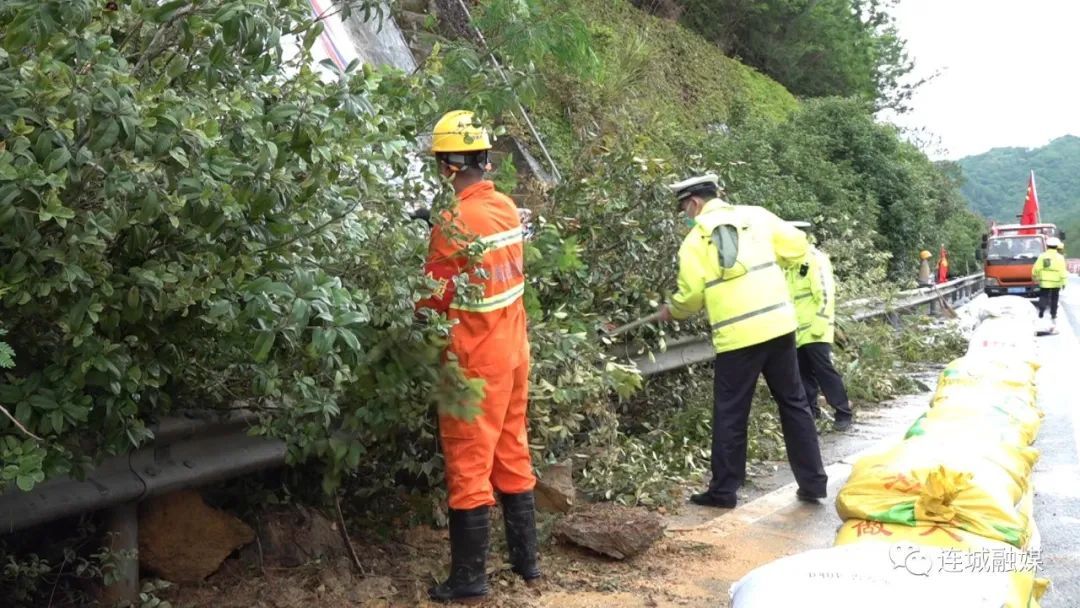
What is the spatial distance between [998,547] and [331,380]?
2.18 meters

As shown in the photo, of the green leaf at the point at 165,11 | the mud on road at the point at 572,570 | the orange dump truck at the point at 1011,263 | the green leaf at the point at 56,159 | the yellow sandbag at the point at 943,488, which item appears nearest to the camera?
the green leaf at the point at 56,159

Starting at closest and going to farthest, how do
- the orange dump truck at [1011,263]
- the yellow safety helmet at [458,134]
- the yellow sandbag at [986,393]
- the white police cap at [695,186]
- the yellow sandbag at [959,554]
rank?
the yellow sandbag at [959,554] → the yellow safety helmet at [458,134] → the yellow sandbag at [986,393] → the white police cap at [695,186] → the orange dump truck at [1011,263]

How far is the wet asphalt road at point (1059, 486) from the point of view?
4.69m

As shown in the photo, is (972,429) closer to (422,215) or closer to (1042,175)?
(422,215)

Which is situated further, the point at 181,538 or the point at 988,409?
the point at 988,409

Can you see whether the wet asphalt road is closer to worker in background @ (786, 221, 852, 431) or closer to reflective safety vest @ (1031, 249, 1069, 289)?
worker in background @ (786, 221, 852, 431)

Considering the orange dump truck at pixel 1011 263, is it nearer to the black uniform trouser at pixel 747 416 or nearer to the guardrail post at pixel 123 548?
the black uniform trouser at pixel 747 416

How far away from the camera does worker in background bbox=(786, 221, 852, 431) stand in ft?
27.3

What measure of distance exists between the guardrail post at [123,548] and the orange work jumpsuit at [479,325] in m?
1.16

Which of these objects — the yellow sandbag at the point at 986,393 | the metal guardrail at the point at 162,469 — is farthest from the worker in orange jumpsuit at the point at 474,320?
the yellow sandbag at the point at 986,393

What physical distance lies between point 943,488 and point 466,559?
1755 millimetres

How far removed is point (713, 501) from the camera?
5.94 metres

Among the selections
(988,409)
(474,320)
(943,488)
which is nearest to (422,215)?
(474,320)

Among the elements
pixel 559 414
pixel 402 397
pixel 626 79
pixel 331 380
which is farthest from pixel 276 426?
pixel 626 79
